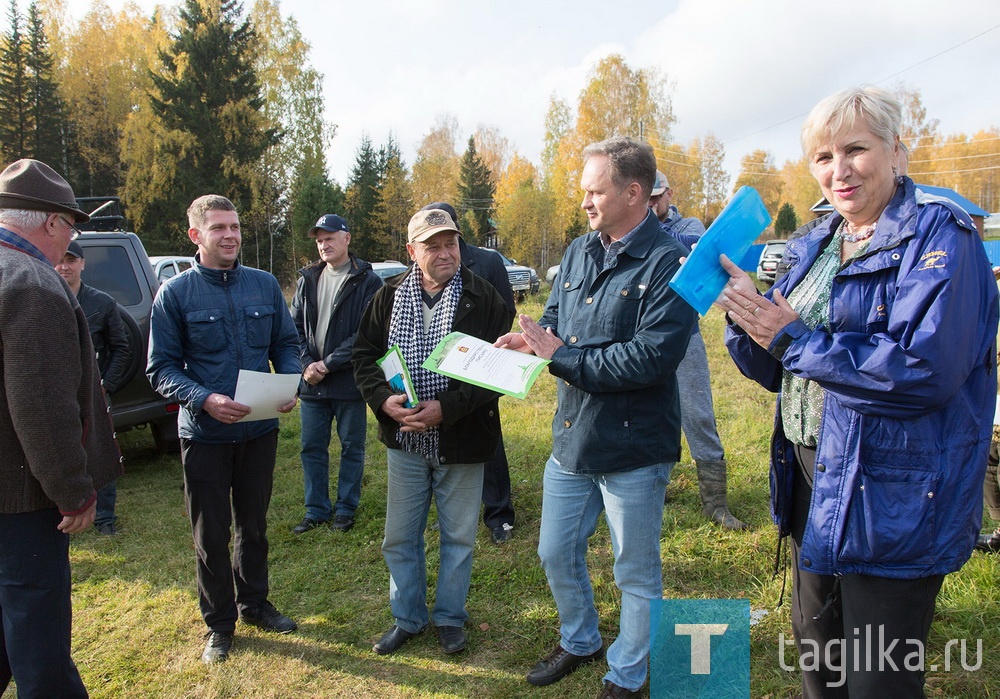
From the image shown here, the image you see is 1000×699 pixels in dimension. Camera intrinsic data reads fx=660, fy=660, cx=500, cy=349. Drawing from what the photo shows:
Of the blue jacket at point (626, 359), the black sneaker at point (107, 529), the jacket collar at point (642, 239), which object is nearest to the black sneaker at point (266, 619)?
the blue jacket at point (626, 359)

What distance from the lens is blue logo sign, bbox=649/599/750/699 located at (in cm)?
284

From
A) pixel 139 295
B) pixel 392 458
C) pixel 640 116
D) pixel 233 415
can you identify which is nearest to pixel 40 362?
pixel 233 415

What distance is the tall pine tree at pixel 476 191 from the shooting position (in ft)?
136

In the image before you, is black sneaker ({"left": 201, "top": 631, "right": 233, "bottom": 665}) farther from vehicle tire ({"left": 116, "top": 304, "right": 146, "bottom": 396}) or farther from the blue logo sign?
vehicle tire ({"left": 116, "top": 304, "right": 146, "bottom": 396})

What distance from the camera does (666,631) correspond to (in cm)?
302

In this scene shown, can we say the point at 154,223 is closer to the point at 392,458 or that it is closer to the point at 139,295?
the point at 139,295

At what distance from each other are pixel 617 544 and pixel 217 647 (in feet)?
6.81

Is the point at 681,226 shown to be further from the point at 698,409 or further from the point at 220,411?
the point at 220,411

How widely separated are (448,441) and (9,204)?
1931 mm

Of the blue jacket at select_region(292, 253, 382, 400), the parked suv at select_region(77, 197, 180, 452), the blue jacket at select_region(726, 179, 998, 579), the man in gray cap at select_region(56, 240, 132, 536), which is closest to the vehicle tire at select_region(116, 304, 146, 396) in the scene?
the parked suv at select_region(77, 197, 180, 452)

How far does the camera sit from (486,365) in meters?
2.68

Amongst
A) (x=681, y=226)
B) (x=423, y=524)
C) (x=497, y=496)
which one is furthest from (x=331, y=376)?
(x=681, y=226)

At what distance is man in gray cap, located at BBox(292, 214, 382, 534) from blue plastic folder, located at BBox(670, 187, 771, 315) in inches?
129

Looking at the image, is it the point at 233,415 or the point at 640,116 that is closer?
the point at 233,415
